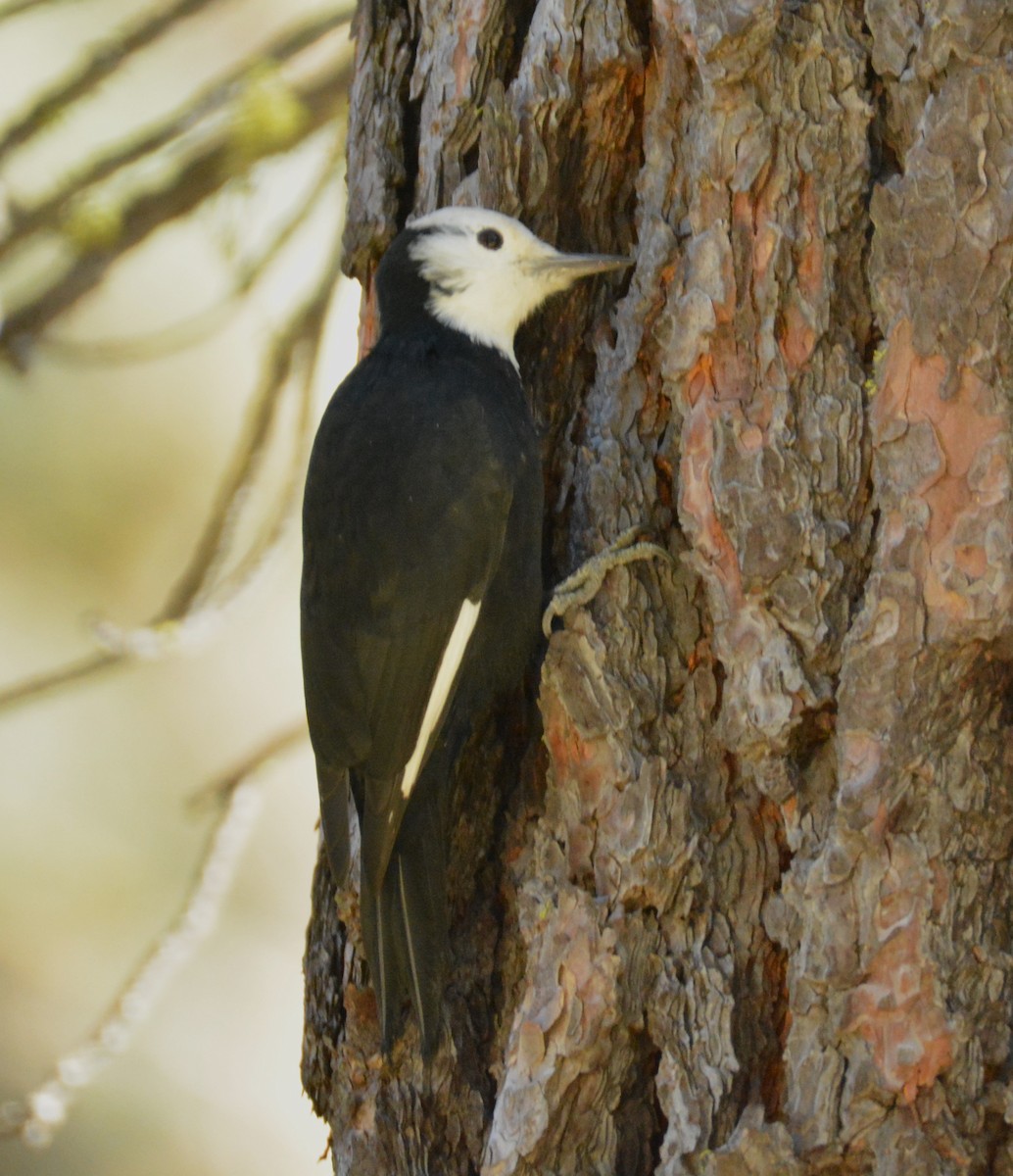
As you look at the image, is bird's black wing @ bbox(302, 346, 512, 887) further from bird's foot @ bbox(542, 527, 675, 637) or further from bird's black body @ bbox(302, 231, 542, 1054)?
bird's foot @ bbox(542, 527, 675, 637)

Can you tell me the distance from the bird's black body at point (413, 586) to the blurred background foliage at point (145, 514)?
2.59ft

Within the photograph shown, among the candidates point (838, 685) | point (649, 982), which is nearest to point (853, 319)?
point (838, 685)

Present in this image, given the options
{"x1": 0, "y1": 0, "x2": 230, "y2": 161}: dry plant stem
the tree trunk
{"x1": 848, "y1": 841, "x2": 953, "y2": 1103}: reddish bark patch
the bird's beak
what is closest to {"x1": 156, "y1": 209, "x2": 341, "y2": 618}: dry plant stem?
{"x1": 0, "y1": 0, "x2": 230, "y2": 161}: dry plant stem

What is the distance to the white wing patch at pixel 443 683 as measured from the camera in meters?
1.95

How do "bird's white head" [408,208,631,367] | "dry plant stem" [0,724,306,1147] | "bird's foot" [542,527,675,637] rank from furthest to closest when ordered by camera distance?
"dry plant stem" [0,724,306,1147]
"bird's white head" [408,208,631,367]
"bird's foot" [542,527,675,637]

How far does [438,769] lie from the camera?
200 cm

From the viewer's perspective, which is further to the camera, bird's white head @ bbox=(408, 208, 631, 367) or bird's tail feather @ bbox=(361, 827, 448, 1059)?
bird's white head @ bbox=(408, 208, 631, 367)

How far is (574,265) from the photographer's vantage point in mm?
2061

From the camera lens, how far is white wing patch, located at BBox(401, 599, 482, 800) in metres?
1.95

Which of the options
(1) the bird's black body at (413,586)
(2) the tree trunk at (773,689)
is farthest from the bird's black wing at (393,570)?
(2) the tree trunk at (773,689)

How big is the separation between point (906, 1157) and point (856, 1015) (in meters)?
0.14

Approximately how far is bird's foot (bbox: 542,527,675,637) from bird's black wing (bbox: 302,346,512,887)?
169 millimetres

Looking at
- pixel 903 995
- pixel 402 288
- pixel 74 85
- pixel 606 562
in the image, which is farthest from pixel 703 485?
pixel 74 85

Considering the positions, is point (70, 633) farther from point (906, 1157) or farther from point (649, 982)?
point (906, 1157)
